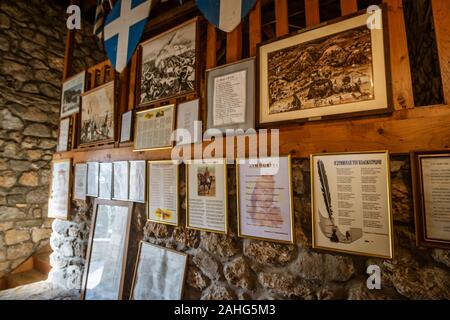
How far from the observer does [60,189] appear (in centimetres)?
271

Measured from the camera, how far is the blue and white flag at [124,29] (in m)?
2.05

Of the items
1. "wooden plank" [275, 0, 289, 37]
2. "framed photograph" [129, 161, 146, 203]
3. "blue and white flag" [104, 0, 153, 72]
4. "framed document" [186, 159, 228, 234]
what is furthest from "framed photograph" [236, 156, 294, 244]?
"blue and white flag" [104, 0, 153, 72]

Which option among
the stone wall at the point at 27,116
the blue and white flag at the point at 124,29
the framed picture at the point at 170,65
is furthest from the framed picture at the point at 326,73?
the stone wall at the point at 27,116

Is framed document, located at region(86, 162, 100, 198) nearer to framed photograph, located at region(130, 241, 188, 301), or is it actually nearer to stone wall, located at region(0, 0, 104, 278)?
framed photograph, located at region(130, 241, 188, 301)

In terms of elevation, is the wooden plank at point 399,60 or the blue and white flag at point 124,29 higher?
the blue and white flag at point 124,29

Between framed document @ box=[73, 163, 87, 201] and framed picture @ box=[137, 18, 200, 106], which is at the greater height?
framed picture @ box=[137, 18, 200, 106]

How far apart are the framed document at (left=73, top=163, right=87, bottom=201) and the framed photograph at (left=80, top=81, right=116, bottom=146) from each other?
24 cm

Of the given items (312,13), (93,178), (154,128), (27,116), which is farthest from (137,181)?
(27,116)

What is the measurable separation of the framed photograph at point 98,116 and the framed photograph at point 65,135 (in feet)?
0.73

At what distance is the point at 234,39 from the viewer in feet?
5.39

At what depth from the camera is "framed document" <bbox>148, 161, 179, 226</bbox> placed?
1.76m

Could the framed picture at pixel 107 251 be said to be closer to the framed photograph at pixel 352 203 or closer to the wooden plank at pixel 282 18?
the framed photograph at pixel 352 203

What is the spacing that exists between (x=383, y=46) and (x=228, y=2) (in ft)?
3.21

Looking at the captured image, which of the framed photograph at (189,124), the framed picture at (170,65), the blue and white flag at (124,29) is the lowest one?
the framed photograph at (189,124)
